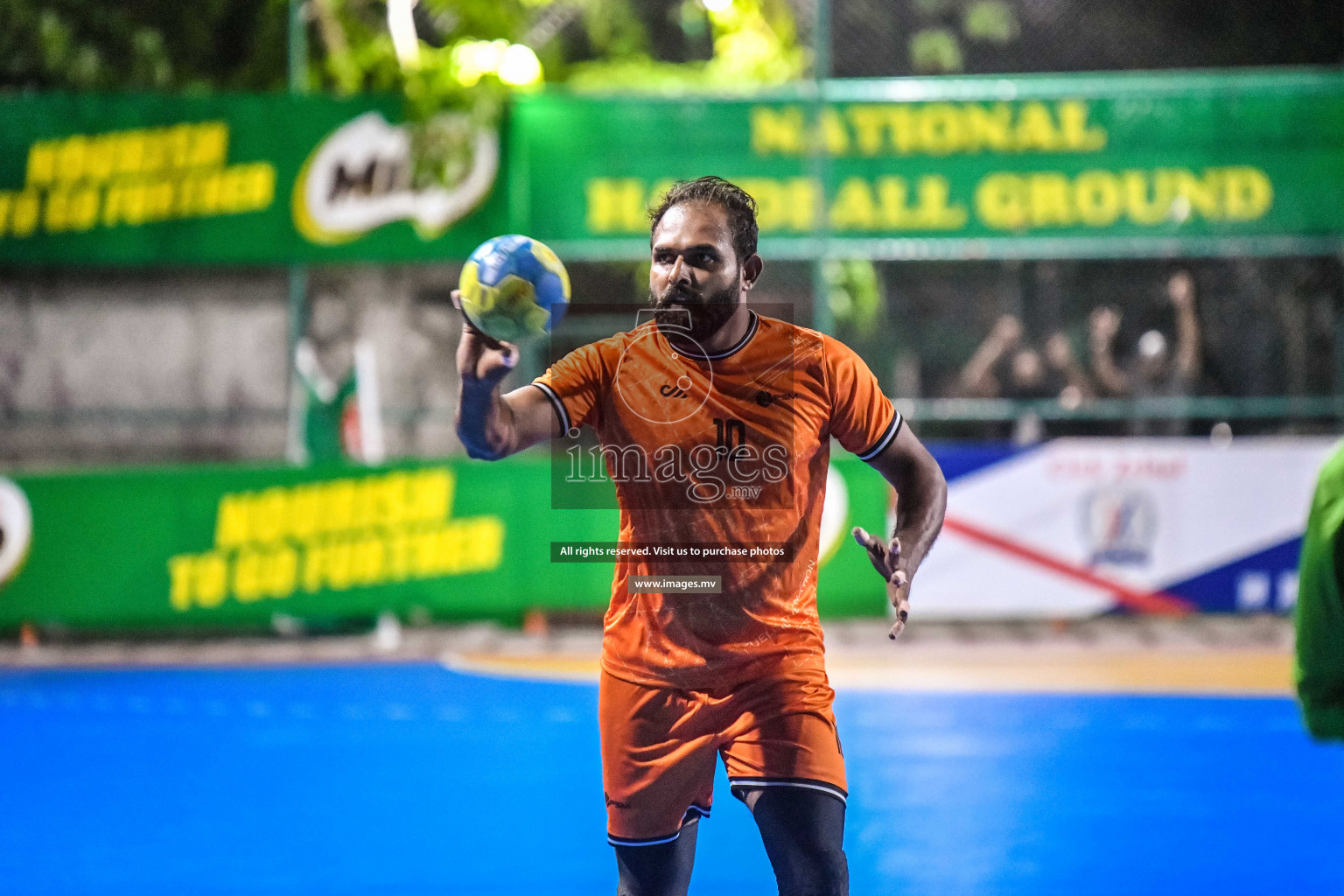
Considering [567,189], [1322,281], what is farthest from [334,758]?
[1322,281]

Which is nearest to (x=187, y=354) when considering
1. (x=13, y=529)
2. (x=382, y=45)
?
(x=13, y=529)

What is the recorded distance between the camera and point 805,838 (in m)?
3.17

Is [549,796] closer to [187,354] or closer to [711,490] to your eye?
[711,490]

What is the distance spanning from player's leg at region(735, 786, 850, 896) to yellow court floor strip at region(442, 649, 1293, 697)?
6599 mm

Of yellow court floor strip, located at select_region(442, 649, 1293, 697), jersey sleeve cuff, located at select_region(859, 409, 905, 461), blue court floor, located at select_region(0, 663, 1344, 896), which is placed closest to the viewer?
jersey sleeve cuff, located at select_region(859, 409, 905, 461)

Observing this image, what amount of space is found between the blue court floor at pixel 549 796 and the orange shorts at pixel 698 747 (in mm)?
2178

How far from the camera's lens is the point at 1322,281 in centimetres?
1343

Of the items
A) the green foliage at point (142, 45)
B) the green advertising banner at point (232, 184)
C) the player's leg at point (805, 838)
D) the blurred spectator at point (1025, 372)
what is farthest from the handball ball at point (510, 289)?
the green foliage at point (142, 45)

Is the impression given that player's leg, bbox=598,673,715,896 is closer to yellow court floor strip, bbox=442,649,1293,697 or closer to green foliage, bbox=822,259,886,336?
yellow court floor strip, bbox=442,649,1293,697

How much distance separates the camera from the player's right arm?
9.53 feet

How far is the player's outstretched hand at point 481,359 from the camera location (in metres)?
2.90

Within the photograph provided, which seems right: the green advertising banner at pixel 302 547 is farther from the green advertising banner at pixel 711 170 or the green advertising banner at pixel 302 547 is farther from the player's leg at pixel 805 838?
the player's leg at pixel 805 838

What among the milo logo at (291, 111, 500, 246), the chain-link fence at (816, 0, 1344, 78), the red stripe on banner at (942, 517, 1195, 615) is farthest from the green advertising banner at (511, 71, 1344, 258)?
the chain-link fence at (816, 0, 1344, 78)

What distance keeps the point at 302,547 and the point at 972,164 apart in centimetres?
697
